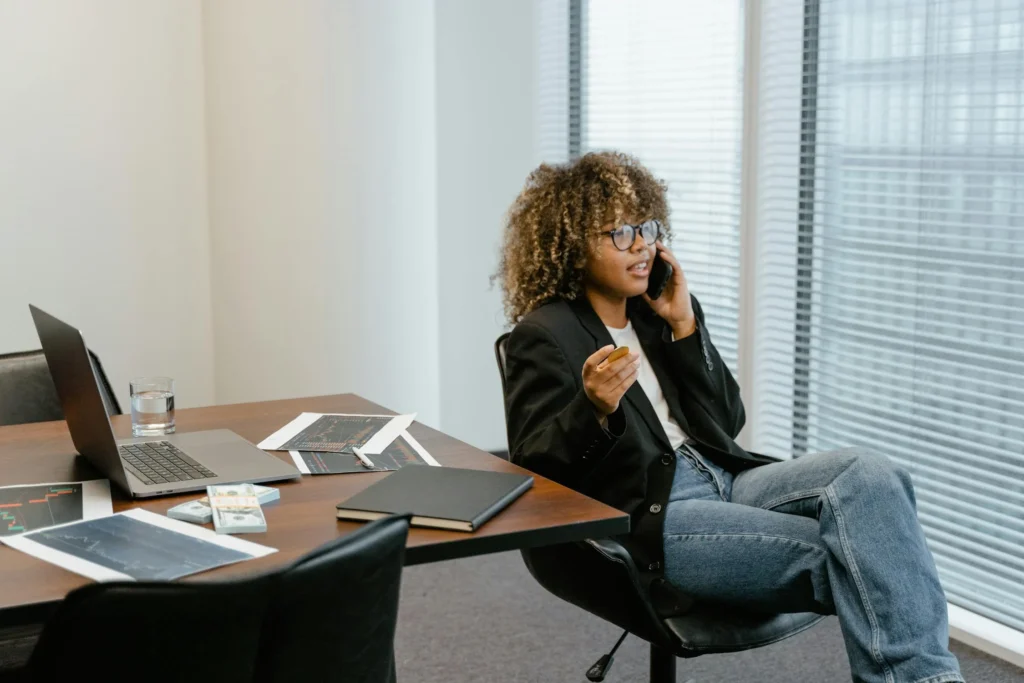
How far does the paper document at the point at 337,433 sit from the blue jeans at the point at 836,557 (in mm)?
546

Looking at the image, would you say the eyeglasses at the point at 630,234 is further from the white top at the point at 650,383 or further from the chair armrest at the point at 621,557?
the chair armrest at the point at 621,557

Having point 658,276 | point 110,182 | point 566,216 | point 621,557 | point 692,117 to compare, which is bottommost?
point 621,557

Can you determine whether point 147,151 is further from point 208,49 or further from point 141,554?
point 141,554

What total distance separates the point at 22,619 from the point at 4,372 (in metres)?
1.19

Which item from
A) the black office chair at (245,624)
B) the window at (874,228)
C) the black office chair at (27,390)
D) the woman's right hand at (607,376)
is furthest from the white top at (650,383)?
the black office chair at (245,624)

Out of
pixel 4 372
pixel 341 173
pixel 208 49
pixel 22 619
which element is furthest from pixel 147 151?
pixel 22 619

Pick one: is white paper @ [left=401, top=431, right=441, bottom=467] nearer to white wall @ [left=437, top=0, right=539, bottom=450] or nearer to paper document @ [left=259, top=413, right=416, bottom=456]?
paper document @ [left=259, top=413, right=416, bottom=456]

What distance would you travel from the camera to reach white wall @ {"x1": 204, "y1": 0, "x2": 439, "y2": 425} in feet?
12.3

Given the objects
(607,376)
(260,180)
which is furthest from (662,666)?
(260,180)

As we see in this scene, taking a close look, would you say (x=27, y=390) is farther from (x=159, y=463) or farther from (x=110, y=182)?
(x=110, y=182)

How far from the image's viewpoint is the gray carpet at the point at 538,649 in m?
2.78

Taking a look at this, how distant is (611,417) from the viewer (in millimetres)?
2084

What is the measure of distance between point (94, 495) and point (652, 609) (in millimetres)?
924

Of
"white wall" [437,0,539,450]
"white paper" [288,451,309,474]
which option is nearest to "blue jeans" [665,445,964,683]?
"white paper" [288,451,309,474]
